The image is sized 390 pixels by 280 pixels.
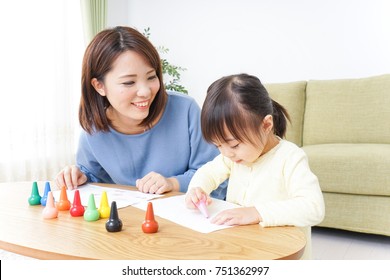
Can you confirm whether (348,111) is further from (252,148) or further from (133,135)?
(252,148)

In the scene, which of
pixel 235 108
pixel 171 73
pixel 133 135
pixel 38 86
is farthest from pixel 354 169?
pixel 38 86

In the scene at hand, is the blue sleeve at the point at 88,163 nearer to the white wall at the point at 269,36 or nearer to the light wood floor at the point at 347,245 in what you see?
the light wood floor at the point at 347,245

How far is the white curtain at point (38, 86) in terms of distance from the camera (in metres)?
3.22

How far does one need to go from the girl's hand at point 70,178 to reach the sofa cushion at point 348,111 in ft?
6.98

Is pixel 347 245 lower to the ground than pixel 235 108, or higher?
lower

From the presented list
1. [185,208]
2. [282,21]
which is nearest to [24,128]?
[282,21]

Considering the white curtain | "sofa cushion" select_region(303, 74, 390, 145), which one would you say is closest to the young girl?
"sofa cushion" select_region(303, 74, 390, 145)

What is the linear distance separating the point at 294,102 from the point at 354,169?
101cm

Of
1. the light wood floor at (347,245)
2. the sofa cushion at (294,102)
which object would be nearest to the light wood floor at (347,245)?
the light wood floor at (347,245)

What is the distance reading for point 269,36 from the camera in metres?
3.90

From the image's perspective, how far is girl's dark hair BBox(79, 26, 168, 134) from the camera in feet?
4.47

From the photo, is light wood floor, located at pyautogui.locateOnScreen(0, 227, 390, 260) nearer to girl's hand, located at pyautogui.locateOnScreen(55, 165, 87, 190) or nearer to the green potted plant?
girl's hand, located at pyautogui.locateOnScreen(55, 165, 87, 190)

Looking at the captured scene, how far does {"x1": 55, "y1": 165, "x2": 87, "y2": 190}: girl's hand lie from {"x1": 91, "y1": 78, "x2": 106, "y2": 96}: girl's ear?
0.88 feet
